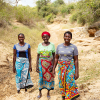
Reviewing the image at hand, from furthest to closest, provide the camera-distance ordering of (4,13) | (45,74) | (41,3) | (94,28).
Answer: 1. (41,3)
2. (94,28)
3. (4,13)
4. (45,74)

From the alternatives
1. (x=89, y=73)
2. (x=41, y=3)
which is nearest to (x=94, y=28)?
(x=89, y=73)

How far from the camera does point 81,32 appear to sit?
40.6 ft

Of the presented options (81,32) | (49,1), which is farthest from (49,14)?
(81,32)

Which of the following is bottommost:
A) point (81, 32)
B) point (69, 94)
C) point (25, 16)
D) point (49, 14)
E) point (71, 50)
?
point (69, 94)

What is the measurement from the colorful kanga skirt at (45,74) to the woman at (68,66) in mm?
359

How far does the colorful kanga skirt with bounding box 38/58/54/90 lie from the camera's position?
2.41 metres

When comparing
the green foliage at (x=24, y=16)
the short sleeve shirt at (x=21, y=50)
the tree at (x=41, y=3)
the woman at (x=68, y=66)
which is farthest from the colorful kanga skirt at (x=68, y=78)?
the tree at (x=41, y=3)

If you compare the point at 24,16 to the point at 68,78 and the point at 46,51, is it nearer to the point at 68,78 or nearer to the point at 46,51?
the point at 46,51

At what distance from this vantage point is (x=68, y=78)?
209cm

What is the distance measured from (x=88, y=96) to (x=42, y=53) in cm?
134

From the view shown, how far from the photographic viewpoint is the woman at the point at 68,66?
2.07 m

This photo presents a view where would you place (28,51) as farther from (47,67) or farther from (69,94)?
(69,94)

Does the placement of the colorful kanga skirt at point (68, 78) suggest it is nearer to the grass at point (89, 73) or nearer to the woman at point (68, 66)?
the woman at point (68, 66)

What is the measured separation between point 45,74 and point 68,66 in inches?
24.9
